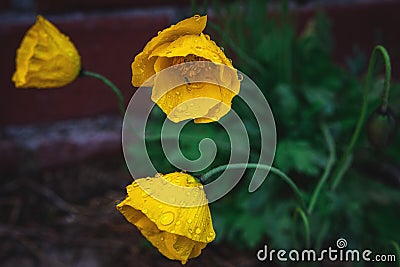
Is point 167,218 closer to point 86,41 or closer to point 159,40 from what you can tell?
point 159,40

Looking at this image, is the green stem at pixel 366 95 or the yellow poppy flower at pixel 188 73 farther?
the green stem at pixel 366 95

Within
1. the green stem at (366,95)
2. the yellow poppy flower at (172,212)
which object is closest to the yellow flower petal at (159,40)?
the yellow poppy flower at (172,212)

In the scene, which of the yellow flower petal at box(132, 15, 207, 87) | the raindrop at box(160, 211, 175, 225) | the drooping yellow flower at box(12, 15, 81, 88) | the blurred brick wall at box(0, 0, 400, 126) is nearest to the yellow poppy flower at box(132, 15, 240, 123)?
the yellow flower petal at box(132, 15, 207, 87)

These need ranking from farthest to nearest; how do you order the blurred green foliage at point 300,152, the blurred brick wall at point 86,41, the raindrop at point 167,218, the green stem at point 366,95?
the blurred brick wall at point 86,41, the blurred green foliage at point 300,152, the green stem at point 366,95, the raindrop at point 167,218

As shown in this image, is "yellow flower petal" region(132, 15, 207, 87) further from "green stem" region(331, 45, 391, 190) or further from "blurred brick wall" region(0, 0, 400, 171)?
"blurred brick wall" region(0, 0, 400, 171)

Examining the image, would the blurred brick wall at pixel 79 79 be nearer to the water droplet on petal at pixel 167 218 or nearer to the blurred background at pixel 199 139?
the blurred background at pixel 199 139

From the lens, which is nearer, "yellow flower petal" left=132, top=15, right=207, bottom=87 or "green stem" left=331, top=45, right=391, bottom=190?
"yellow flower petal" left=132, top=15, right=207, bottom=87

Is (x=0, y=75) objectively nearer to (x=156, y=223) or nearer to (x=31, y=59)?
(x=31, y=59)

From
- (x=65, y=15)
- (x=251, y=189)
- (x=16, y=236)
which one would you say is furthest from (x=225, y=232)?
(x=65, y=15)
